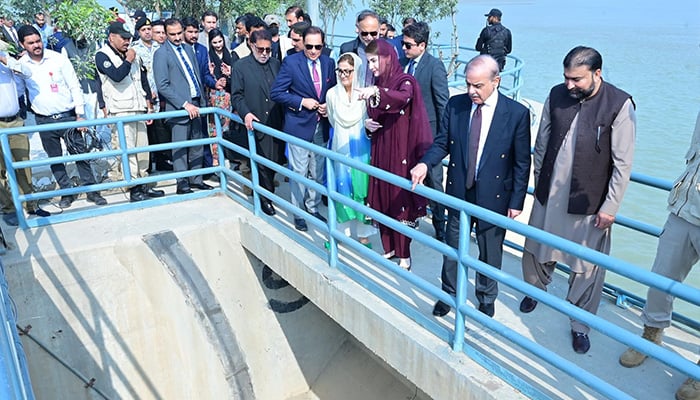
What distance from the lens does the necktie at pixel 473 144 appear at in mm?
3373

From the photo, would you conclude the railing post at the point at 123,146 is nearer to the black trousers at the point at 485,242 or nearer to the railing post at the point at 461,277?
the black trousers at the point at 485,242

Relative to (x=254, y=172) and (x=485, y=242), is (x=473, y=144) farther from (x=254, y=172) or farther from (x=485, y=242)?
(x=254, y=172)

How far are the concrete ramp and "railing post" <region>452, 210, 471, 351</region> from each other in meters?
1.08

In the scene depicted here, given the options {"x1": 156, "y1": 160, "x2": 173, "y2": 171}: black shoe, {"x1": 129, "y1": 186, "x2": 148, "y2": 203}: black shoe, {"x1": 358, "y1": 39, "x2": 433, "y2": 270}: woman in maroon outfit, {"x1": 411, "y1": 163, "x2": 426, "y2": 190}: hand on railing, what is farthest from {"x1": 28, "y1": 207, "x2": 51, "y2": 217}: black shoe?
{"x1": 411, "y1": 163, "x2": 426, "y2": 190}: hand on railing

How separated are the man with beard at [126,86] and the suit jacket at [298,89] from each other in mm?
1597

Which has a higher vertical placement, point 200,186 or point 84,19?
point 84,19

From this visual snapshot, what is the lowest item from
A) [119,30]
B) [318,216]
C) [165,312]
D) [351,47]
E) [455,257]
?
[165,312]

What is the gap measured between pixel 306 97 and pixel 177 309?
2.19 m

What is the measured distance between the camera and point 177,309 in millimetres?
5113

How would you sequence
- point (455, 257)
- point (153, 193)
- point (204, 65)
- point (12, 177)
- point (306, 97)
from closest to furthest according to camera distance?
point (455, 257) → point (12, 177) → point (306, 97) → point (153, 193) → point (204, 65)

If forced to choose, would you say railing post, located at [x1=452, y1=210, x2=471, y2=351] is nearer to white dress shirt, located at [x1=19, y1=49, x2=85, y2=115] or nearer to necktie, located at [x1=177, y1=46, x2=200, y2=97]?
necktie, located at [x1=177, y1=46, x2=200, y2=97]

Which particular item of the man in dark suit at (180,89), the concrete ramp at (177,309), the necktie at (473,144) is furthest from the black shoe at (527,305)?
the man in dark suit at (180,89)

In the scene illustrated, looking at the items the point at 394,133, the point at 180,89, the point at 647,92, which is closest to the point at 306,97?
→ the point at 394,133

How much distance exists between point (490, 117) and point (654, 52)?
119 feet
